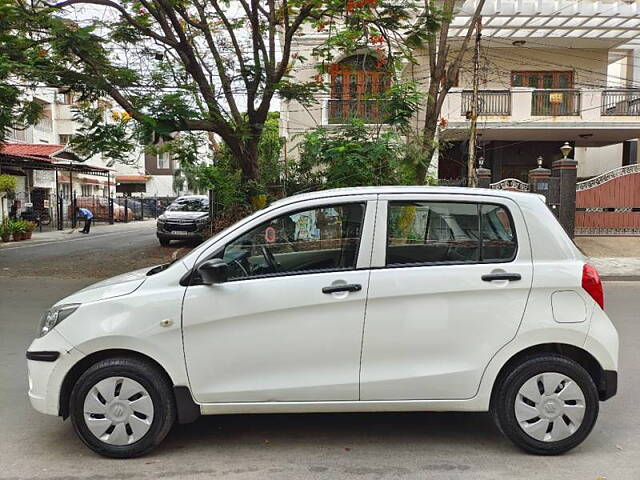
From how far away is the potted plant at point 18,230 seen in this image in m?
18.7

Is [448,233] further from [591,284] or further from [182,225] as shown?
[182,225]

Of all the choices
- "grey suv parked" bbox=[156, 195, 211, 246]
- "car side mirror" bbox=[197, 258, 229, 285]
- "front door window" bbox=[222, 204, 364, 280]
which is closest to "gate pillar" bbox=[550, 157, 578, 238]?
"grey suv parked" bbox=[156, 195, 211, 246]

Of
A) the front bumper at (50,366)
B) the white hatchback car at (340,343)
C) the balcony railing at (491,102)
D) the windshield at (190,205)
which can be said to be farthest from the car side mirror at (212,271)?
the balcony railing at (491,102)

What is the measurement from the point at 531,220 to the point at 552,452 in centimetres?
151

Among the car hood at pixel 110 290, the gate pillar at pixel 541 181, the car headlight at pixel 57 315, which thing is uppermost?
the gate pillar at pixel 541 181

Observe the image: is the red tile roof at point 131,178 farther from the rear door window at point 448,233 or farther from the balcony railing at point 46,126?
the rear door window at point 448,233

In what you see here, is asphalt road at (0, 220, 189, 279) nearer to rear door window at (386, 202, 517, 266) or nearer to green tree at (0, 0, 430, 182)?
green tree at (0, 0, 430, 182)

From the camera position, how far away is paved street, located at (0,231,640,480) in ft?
11.0

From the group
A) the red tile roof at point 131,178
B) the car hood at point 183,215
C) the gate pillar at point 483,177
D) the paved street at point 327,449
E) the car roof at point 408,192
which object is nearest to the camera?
the paved street at point 327,449

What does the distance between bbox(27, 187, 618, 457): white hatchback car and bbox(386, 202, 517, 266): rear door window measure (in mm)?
32

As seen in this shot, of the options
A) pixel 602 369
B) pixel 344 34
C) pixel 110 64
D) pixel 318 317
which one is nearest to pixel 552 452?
pixel 602 369

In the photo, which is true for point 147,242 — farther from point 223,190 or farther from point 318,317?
point 318,317

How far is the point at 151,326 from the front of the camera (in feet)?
11.3

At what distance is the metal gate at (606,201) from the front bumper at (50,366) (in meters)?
14.8
